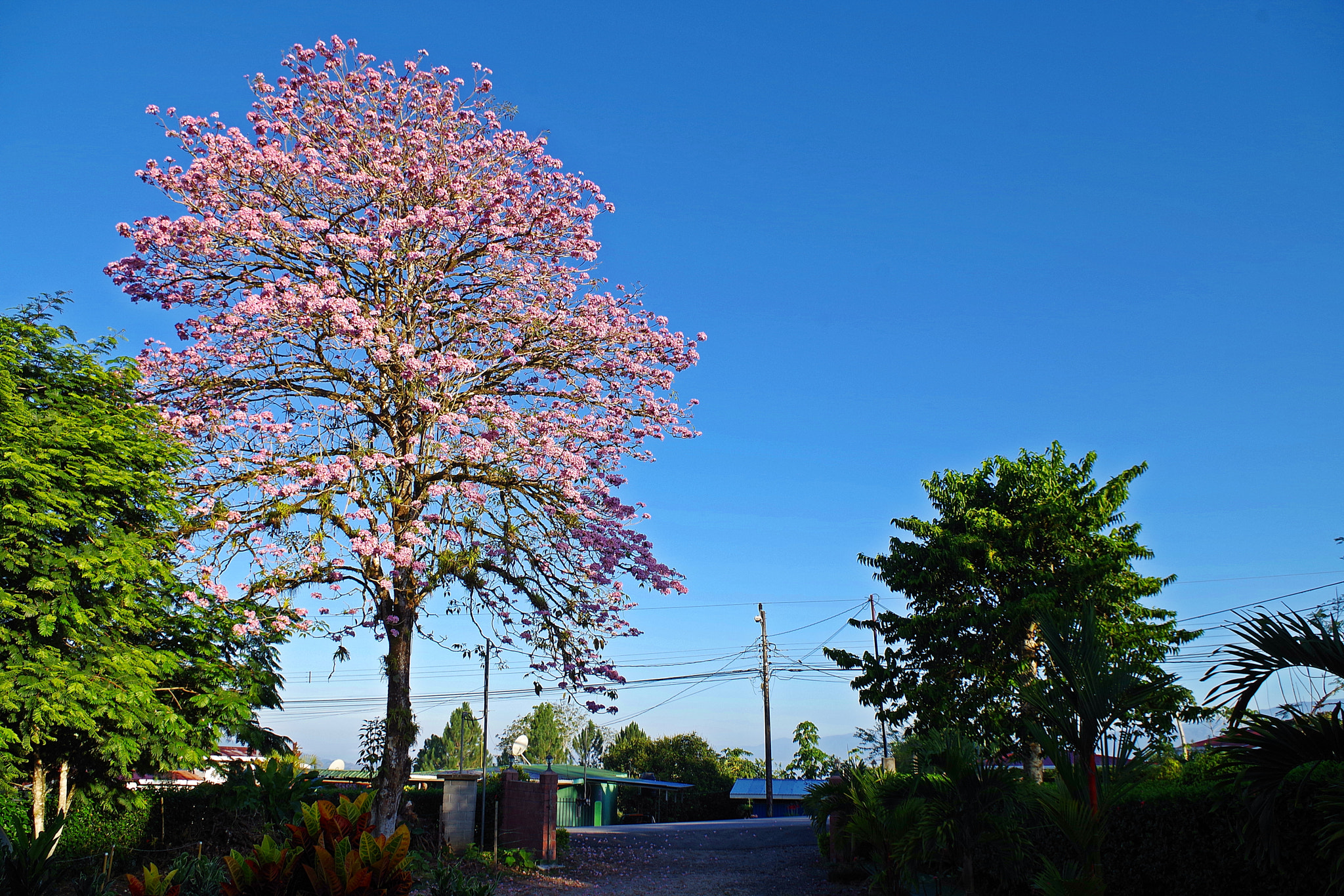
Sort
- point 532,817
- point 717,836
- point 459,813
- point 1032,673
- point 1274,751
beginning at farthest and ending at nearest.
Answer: point 717,836
point 1032,673
point 459,813
point 532,817
point 1274,751

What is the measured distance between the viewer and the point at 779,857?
19156 mm

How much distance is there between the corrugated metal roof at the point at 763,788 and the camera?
46.2m

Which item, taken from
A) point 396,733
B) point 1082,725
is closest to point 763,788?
point 396,733

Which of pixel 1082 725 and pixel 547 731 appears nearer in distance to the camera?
pixel 1082 725

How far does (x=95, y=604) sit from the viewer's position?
41.4 feet

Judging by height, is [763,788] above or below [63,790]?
below

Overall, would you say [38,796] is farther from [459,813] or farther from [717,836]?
[717,836]

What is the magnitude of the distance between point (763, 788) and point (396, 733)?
1522 inches

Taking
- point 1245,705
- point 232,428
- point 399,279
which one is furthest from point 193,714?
point 1245,705

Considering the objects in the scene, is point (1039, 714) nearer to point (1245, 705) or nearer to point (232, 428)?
point (1245, 705)

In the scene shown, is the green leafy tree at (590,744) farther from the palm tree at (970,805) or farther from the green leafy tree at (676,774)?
the palm tree at (970,805)

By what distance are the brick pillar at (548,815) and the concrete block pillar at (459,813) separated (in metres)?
1.80

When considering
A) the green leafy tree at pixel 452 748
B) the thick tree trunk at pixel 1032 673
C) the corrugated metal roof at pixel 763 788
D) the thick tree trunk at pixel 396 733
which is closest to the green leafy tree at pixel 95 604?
the thick tree trunk at pixel 396 733

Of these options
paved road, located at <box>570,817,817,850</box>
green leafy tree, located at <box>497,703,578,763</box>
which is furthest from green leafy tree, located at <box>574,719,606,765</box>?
paved road, located at <box>570,817,817,850</box>
